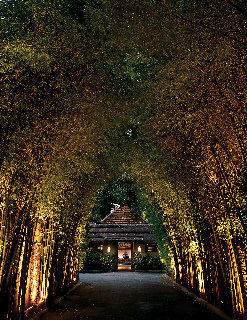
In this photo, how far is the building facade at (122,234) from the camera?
18.3 metres

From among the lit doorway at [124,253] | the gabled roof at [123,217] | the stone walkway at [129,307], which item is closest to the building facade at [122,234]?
the gabled roof at [123,217]

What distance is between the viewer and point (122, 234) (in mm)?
18797

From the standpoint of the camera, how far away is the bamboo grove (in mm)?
3400

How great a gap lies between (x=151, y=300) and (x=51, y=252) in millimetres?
2645

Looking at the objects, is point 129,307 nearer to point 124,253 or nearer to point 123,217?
point 123,217

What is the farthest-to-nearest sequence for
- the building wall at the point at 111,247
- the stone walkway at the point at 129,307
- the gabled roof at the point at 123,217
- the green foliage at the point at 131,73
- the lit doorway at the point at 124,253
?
the lit doorway at the point at 124,253, the gabled roof at the point at 123,217, the building wall at the point at 111,247, the green foliage at the point at 131,73, the stone walkway at the point at 129,307

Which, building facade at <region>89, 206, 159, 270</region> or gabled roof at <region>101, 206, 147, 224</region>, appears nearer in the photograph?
building facade at <region>89, 206, 159, 270</region>

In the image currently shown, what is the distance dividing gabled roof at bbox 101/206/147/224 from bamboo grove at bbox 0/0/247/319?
14.0 meters

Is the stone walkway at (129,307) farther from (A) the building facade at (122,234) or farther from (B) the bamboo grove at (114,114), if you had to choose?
(A) the building facade at (122,234)

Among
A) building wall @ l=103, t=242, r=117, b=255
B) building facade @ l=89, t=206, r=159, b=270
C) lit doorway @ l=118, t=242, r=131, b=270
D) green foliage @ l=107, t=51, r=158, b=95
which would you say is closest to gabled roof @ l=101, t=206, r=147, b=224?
building facade @ l=89, t=206, r=159, b=270

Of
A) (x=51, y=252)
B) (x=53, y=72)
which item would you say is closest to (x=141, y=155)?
(x=51, y=252)

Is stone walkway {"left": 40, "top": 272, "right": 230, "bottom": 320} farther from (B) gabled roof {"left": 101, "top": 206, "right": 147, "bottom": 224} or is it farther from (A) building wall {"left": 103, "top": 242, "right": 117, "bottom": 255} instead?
(B) gabled roof {"left": 101, "top": 206, "right": 147, "bottom": 224}

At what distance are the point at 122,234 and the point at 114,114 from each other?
14.3 meters

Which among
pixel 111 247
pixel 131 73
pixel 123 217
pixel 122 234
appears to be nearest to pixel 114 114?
pixel 131 73
